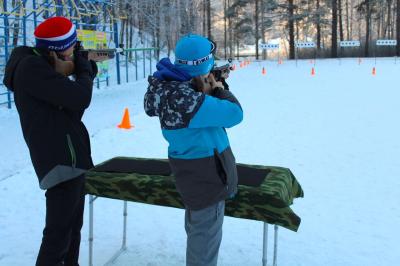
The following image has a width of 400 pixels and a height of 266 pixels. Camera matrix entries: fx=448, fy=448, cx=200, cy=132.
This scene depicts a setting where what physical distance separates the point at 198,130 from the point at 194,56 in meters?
0.39

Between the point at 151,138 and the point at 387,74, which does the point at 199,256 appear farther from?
the point at 387,74

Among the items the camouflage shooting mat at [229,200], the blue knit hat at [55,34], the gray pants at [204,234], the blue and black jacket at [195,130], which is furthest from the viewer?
the camouflage shooting mat at [229,200]

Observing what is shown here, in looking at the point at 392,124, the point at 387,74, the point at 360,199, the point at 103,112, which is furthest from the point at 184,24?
the point at 360,199

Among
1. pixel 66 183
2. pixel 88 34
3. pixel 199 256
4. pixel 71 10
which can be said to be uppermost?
pixel 71 10

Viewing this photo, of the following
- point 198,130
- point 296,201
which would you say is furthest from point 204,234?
point 296,201

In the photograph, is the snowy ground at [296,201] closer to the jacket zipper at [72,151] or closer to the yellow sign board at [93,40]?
the jacket zipper at [72,151]

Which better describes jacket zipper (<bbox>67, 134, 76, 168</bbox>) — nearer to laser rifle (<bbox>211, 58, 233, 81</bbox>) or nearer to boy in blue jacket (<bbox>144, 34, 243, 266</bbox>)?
boy in blue jacket (<bbox>144, 34, 243, 266</bbox>)

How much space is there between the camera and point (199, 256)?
2562 millimetres

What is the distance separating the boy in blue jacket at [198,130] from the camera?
233 centimetres

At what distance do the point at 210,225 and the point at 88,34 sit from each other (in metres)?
14.2

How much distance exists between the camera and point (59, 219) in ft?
8.39

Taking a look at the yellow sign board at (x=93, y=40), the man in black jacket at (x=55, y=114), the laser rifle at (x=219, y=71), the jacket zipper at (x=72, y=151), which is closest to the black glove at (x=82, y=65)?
the man in black jacket at (x=55, y=114)

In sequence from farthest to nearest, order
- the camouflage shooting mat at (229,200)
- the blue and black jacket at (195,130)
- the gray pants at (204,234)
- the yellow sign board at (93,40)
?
the yellow sign board at (93,40) < the camouflage shooting mat at (229,200) < the gray pants at (204,234) < the blue and black jacket at (195,130)

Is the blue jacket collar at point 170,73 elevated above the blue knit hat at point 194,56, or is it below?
below
